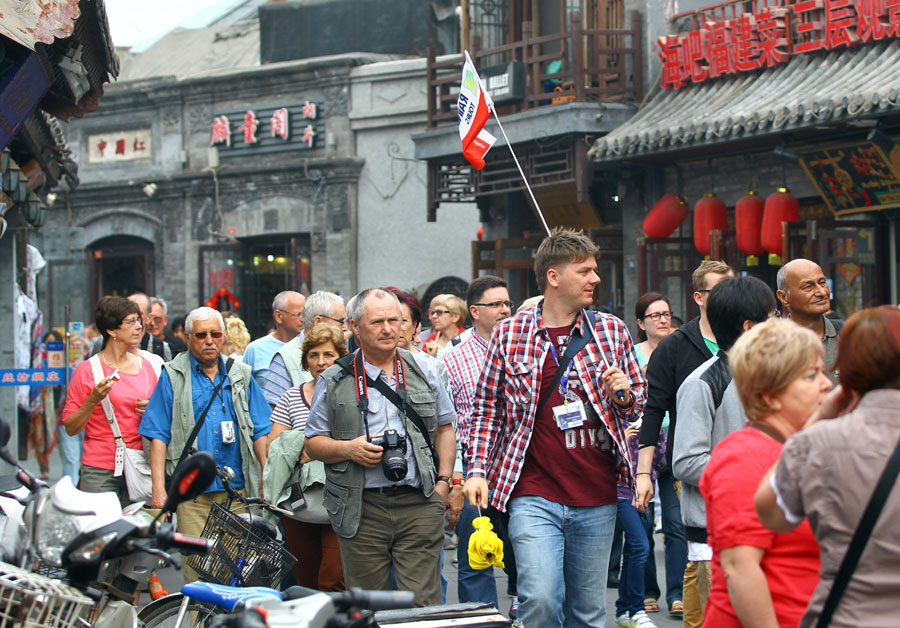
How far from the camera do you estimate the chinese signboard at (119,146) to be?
22.5 metres

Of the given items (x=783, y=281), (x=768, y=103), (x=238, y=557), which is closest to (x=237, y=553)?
(x=238, y=557)

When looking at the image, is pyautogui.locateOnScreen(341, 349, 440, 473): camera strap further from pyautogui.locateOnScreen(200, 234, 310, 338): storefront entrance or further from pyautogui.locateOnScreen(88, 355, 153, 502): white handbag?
pyautogui.locateOnScreen(200, 234, 310, 338): storefront entrance

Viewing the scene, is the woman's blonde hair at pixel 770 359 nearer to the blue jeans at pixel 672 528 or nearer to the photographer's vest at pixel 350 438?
the photographer's vest at pixel 350 438

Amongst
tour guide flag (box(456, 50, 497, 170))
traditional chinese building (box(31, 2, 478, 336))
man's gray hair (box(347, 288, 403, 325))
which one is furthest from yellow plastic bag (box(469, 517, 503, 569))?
traditional chinese building (box(31, 2, 478, 336))

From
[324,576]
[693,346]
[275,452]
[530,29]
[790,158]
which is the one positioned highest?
[530,29]

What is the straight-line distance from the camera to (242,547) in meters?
5.36

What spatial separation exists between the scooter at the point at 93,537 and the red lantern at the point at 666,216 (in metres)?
10.9

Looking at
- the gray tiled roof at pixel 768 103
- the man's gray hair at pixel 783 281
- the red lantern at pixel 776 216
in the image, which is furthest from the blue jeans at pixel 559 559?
the red lantern at pixel 776 216

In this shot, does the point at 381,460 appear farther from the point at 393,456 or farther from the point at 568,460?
the point at 568,460

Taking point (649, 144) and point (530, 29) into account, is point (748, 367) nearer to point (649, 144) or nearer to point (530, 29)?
point (649, 144)

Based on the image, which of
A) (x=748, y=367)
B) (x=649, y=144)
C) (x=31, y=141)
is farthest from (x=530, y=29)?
(x=748, y=367)

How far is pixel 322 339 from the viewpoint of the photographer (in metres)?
6.83

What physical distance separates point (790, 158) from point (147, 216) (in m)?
13.7

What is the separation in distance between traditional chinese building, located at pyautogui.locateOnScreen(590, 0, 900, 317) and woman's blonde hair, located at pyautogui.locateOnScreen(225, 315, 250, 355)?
505 cm
